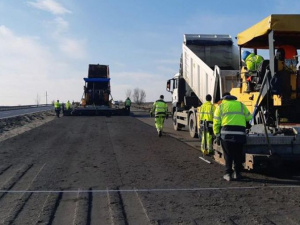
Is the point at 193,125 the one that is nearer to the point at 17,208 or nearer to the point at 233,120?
the point at 233,120

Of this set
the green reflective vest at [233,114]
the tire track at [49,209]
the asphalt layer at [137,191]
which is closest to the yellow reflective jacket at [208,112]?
the asphalt layer at [137,191]

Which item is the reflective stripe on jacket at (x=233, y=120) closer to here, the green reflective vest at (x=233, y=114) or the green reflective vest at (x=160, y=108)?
the green reflective vest at (x=233, y=114)

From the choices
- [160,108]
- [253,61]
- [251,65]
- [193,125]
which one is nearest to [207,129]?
[251,65]

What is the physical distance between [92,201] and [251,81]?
191 inches

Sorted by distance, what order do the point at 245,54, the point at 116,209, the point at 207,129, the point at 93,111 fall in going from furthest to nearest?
the point at 93,111
the point at 207,129
the point at 245,54
the point at 116,209

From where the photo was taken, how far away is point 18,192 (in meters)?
5.83

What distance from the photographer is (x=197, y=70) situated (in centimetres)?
1426

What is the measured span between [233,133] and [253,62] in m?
2.41

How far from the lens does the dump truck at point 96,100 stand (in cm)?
3023

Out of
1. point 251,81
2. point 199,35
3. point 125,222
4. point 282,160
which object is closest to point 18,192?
point 125,222

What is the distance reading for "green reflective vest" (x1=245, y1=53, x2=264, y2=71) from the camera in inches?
326

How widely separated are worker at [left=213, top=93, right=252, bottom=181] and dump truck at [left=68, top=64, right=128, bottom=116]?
23923mm

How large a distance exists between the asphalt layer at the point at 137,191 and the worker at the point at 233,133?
0.94 feet

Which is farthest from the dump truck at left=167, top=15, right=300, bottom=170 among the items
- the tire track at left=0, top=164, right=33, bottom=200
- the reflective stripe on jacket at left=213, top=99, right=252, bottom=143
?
the tire track at left=0, top=164, right=33, bottom=200
